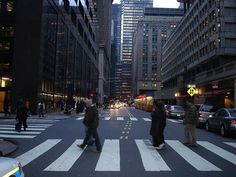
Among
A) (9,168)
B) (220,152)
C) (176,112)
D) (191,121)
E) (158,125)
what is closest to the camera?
(9,168)

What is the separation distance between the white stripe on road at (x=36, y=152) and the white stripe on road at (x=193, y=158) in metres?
4.62

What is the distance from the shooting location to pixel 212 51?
53188 mm

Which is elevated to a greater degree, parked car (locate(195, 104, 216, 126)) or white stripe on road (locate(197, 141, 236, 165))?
parked car (locate(195, 104, 216, 126))

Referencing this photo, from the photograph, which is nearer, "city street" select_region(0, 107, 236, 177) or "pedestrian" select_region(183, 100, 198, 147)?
"city street" select_region(0, 107, 236, 177)

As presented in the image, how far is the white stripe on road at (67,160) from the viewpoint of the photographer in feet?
28.3

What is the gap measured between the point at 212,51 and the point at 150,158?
151ft

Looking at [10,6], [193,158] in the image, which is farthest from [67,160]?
[10,6]

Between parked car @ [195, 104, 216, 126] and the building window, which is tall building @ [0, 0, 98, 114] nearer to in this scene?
the building window

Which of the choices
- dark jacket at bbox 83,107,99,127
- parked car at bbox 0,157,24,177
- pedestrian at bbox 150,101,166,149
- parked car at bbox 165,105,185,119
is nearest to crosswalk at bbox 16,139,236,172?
pedestrian at bbox 150,101,166,149

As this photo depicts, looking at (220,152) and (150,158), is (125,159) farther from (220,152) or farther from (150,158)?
(220,152)

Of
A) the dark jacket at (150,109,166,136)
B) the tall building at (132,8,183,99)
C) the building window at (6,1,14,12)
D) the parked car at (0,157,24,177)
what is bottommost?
the parked car at (0,157,24,177)

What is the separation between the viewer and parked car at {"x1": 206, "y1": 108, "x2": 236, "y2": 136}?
52.7ft

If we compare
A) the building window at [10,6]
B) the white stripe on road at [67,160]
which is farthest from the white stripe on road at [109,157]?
the building window at [10,6]

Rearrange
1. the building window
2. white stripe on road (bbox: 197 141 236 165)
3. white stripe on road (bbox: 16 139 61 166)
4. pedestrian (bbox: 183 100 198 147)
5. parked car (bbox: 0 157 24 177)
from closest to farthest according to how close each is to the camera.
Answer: parked car (bbox: 0 157 24 177) < white stripe on road (bbox: 16 139 61 166) < white stripe on road (bbox: 197 141 236 165) < pedestrian (bbox: 183 100 198 147) < the building window
